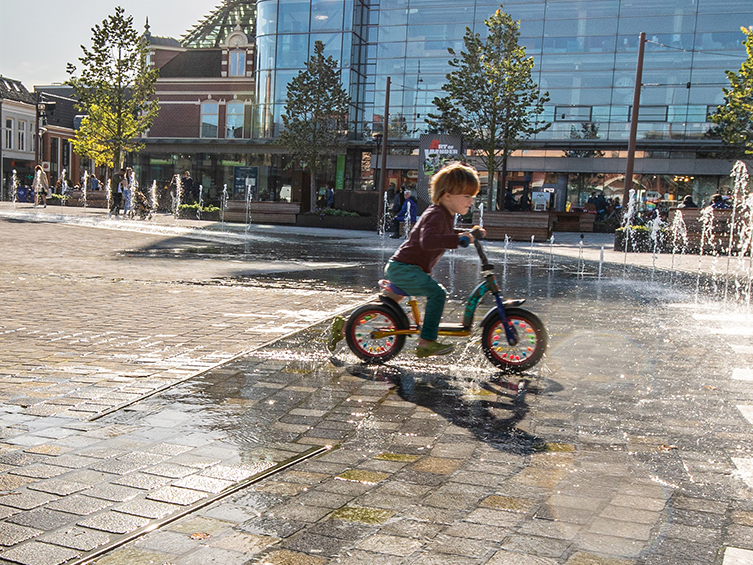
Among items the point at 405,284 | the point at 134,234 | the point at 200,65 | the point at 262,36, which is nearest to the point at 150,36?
the point at 200,65

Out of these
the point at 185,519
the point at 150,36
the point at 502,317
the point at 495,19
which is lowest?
the point at 185,519

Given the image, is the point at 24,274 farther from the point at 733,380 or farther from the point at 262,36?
the point at 262,36

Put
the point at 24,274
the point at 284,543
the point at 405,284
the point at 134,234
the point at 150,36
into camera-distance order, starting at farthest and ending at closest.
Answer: the point at 150,36
the point at 134,234
the point at 24,274
the point at 405,284
the point at 284,543

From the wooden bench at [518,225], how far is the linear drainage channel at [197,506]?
23.0 m

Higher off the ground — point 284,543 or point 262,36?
point 262,36

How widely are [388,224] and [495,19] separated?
9664 mm

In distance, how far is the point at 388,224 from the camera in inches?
1175

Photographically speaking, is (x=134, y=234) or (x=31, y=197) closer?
(x=134, y=234)

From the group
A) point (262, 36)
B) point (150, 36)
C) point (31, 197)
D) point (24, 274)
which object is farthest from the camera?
point (150, 36)

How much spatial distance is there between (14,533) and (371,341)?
10.6ft

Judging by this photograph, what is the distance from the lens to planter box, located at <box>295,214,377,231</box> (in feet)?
98.1

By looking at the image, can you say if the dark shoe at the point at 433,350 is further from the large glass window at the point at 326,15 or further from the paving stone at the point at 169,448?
the large glass window at the point at 326,15

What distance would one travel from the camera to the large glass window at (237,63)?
50.1 m

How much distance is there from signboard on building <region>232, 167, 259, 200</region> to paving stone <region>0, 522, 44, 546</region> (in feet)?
141
